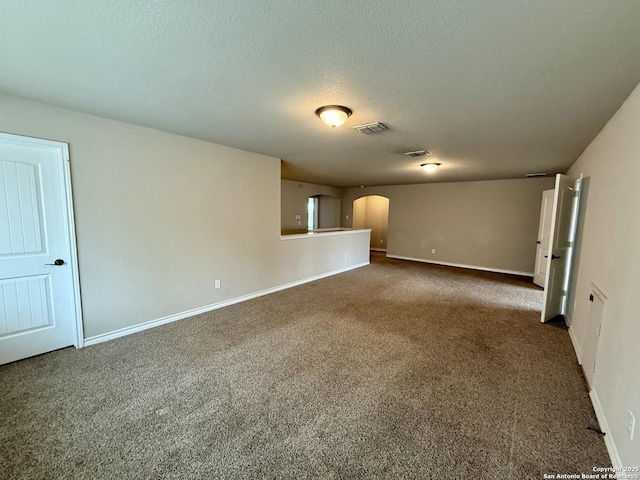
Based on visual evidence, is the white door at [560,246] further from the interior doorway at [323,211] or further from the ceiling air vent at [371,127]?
the interior doorway at [323,211]

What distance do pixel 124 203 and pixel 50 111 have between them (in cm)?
99

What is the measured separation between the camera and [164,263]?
10.8 ft

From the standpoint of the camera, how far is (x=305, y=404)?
1.97m

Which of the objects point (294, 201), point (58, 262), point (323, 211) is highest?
point (294, 201)

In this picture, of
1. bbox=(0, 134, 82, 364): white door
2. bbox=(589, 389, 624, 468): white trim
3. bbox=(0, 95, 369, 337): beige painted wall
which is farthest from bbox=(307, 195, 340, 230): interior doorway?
bbox=(589, 389, 624, 468): white trim

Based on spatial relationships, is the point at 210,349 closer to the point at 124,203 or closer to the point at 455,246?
the point at 124,203

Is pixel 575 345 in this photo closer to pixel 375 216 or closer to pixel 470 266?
pixel 470 266

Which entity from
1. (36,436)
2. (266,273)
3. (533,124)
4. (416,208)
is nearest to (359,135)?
(533,124)

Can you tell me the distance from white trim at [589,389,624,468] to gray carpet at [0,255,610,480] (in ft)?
0.14

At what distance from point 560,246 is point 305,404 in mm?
3872

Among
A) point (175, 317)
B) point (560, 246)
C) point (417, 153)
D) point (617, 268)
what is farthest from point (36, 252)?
point (560, 246)

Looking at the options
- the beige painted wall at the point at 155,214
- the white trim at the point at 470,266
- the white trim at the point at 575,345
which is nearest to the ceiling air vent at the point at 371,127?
the beige painted wall at the point at 155,214

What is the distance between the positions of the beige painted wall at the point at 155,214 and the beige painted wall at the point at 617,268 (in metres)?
4.04

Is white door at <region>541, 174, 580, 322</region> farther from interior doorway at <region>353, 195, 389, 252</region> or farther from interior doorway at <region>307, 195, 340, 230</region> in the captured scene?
interior doorway at <region>353, 195, 389, 252</region>
